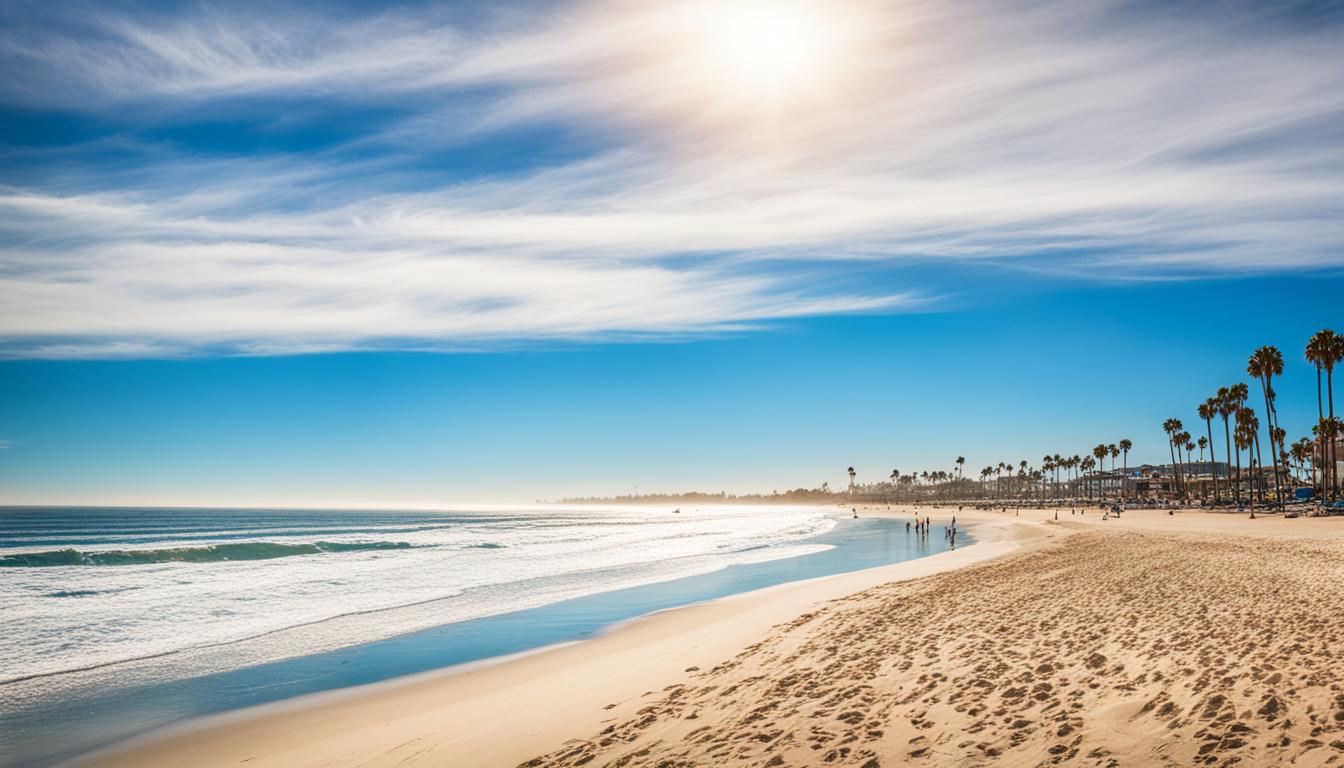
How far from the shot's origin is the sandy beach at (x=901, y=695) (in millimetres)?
7734

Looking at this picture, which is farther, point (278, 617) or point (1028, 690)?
point (278, 617)

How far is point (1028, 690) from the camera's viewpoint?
935 cm

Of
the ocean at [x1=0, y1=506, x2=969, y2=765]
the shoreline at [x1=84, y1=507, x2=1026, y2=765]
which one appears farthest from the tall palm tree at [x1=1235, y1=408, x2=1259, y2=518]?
the shoreline at [x1=84, y1=507, x2=1026, y2=765]

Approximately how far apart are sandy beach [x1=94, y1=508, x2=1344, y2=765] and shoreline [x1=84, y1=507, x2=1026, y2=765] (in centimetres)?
6

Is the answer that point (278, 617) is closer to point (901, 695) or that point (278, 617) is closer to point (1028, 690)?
point (901, 695)

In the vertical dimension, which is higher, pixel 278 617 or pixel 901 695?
pixel 901 695

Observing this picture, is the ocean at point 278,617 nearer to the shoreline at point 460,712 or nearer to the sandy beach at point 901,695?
the shoreline at point 460,712

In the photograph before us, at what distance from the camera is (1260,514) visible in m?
64.8

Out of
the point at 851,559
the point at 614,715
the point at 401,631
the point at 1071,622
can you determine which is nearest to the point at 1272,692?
the point at 1071,622

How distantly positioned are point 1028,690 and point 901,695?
154 centimetres

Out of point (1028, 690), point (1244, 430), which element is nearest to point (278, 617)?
point (1028, 690)

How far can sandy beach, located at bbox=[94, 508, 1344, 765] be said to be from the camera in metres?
7.73

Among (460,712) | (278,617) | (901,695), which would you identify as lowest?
(278,617)

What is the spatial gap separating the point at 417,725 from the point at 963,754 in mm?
7957
